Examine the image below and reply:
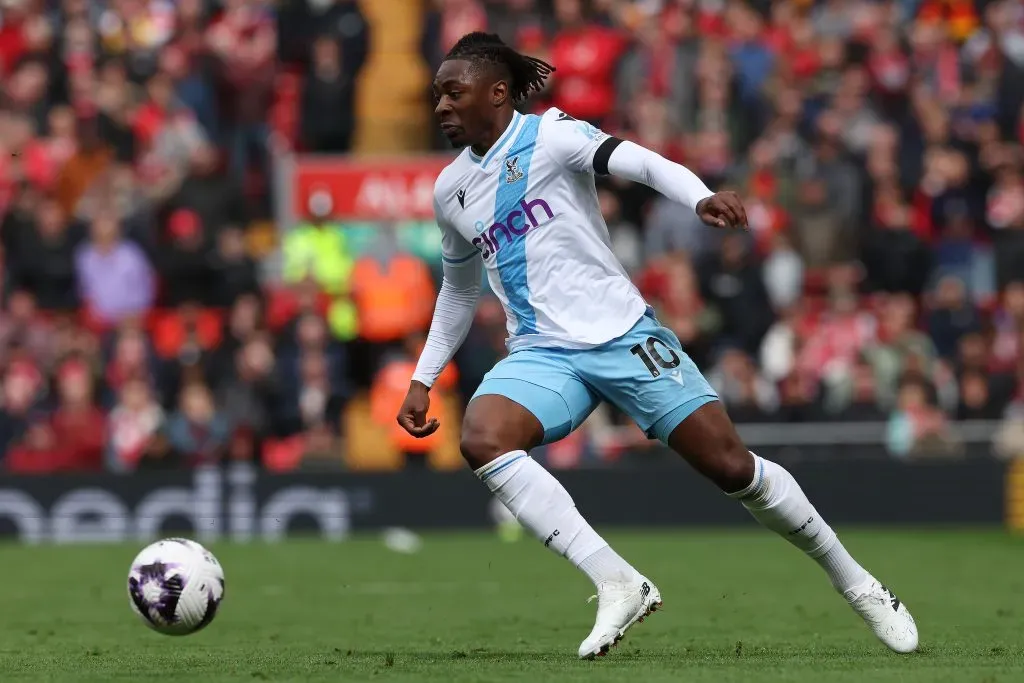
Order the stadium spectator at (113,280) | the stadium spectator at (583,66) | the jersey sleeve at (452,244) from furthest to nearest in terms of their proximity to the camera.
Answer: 1. the stadium spectator at (583,66)
2. the stadium spectator at (113,280)
3. the jersey sleeve at (452,244)

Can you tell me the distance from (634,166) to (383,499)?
10687 mm

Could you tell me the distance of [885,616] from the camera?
303 inches

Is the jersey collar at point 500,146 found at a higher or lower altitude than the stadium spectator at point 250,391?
higher

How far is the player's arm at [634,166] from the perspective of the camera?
6.80 m

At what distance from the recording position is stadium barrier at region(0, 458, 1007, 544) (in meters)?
17.4

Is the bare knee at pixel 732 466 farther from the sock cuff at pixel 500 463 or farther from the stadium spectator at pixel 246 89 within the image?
the stadium spectator at pixel 246 89

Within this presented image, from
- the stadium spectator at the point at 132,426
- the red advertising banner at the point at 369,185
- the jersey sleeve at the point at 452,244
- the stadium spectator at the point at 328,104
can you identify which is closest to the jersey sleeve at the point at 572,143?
the jersey sleeve at the point at 452,244

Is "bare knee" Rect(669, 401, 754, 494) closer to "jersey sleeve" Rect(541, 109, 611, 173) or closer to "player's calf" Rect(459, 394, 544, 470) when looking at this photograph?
"player's calf" Rect(459, 394, 544, 470)

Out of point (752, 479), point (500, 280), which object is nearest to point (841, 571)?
point (752, 479)

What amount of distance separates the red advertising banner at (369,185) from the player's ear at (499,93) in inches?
447

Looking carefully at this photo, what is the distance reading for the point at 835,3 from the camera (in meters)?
21.0

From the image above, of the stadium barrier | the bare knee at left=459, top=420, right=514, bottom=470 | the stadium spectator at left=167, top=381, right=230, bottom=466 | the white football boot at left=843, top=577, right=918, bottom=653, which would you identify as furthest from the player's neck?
the stadium spectator at left=167, top=381, right=230, bottom=466

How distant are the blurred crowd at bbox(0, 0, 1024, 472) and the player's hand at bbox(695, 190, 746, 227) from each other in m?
10.8

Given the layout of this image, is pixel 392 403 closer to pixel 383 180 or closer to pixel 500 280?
pixel 383 180
